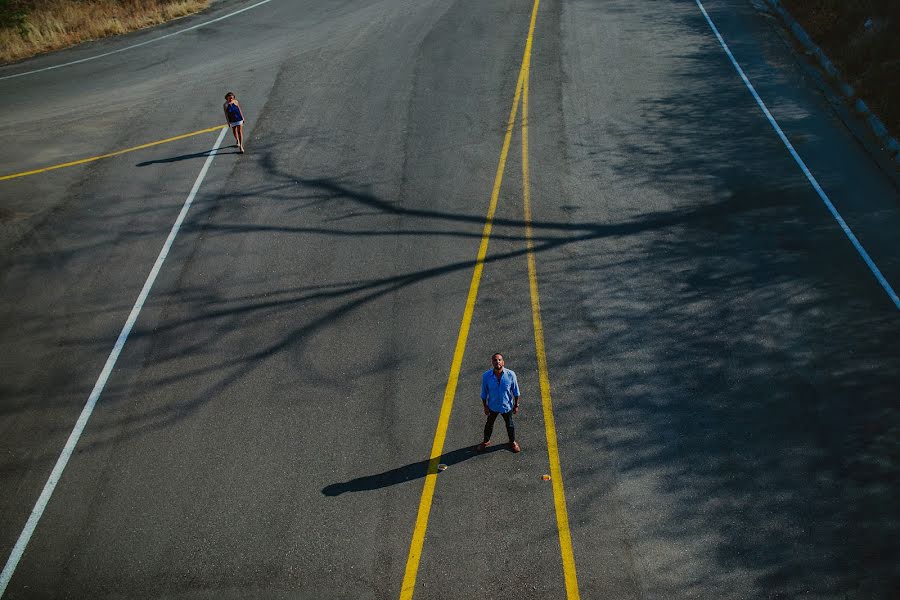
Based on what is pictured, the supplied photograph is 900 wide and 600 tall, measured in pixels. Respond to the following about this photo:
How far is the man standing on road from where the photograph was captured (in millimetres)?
10203

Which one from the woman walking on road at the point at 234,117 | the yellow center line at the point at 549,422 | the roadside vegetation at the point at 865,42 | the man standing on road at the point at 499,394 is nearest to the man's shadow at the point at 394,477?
the man standing on road at the point at 499,394

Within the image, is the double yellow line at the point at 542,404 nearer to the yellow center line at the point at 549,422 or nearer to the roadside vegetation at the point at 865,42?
the yellow center line at the point at 549,422

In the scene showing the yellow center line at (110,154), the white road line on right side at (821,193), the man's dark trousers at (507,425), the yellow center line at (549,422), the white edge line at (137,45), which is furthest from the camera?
the white edge line at (137,45)

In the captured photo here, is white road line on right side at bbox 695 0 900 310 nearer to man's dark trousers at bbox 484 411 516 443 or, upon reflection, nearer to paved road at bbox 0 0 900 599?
paved road at bbox 0 0 900 599

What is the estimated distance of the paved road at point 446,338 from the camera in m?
9.52

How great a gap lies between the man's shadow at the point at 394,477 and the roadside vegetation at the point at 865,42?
1540 cm

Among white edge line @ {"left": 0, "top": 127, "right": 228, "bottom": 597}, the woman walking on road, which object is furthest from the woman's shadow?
white edge line @ {"left": 0, "top": 127, "right": 228, "bottom": 597}

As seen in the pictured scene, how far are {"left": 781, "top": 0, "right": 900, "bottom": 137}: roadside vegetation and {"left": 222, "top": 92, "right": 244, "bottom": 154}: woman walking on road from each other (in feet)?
55.1

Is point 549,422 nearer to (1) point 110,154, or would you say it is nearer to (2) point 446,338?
(2) point 446,338

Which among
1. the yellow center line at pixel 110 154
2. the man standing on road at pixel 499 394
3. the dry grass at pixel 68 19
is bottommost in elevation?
the man standing on road at pixel 499 394

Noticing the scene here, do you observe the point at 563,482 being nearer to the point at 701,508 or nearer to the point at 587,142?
the point at 701,508

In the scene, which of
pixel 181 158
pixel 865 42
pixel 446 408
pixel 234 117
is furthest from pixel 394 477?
pixel 865 42

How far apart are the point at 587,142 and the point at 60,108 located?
15717 millimetres

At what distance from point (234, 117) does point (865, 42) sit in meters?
18.7
